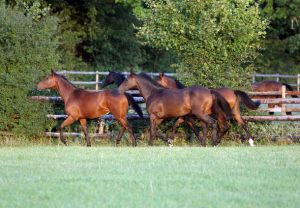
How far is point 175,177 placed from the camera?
1165 centimetres

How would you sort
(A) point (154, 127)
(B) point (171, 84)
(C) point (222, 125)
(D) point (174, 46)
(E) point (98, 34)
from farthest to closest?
(E) point (98, 34)
(D) point (174, 46)
(B) point (171, 84)
(C) point (222, 125)
(A) point (154, 127)

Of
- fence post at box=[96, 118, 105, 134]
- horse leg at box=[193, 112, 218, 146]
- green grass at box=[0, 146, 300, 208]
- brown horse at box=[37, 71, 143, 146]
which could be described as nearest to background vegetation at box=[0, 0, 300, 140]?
brown horse at box=[37, 71, 143, 146]

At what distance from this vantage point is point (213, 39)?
806 inches

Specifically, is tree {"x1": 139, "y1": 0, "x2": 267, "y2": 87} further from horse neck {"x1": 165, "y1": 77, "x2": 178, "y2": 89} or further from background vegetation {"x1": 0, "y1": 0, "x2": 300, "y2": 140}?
horse neck {"x1": 165, "y1": 77, "x2": 178, "y2": 89}

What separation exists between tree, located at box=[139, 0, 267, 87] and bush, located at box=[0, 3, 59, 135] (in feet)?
11.4

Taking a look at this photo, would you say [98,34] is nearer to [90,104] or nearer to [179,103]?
[90,104]

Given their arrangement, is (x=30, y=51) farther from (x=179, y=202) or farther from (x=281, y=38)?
(x=281, y=38)

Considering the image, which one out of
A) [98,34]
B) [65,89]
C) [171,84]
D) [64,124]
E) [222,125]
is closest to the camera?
[222,125]

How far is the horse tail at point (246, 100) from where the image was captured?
1917 centimetres

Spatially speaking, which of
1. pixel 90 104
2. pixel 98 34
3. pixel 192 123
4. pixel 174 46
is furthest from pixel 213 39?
pixel 98 34

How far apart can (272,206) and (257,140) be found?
1119 centimetres

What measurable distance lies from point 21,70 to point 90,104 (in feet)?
8.42

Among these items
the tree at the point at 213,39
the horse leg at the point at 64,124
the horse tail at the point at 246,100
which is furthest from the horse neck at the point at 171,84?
the horse leg at the point at 64,124

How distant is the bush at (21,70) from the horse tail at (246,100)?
5279mm
